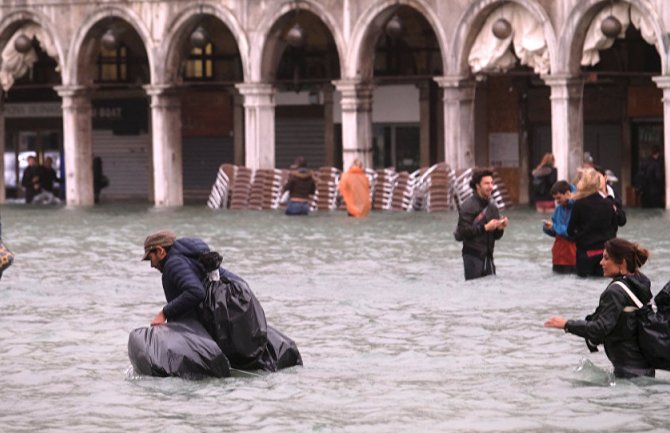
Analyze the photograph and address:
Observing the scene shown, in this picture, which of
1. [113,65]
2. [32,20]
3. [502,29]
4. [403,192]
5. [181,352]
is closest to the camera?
[181,352]

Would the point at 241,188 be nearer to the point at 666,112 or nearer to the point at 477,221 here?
the point at 666,112

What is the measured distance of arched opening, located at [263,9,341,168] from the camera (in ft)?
143

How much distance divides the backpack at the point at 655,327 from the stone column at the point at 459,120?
25864mm

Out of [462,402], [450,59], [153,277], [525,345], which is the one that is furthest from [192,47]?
[462,402]

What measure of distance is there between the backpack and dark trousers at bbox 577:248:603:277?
24.3 ft

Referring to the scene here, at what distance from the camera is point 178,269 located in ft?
43.1

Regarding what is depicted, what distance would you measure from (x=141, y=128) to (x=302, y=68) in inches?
199

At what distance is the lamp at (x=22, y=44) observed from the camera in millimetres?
42688

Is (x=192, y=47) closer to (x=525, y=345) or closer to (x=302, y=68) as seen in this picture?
(x=302, y=68)

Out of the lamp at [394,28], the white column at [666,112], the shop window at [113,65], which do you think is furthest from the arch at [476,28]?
the shop window at [113,65]

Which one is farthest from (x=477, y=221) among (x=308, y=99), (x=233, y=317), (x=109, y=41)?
(x=308, y=99)

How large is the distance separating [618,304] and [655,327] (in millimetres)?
261

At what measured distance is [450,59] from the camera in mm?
38000

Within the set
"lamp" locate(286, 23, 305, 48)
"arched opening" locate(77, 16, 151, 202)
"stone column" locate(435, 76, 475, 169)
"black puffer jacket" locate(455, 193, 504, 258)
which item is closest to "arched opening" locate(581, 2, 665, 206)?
"stone column" locate(435, 76, 475, 169)
